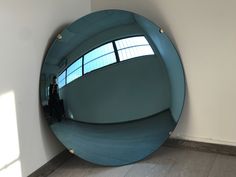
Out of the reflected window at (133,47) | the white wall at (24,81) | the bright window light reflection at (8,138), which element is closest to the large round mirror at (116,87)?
the reflected window at (133,47)

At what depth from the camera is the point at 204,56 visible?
209 centimetres

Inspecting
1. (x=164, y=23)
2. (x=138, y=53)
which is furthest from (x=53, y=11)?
(x=164, y=23)

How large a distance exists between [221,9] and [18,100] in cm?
122

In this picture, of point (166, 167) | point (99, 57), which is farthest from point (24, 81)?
point (166, 167)

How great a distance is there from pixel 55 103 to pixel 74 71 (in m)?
0.21

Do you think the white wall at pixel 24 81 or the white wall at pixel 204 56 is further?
the white wall at pixel 204 56

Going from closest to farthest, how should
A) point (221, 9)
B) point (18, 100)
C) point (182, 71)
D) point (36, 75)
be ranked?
point (18, 100)
point (36, 75)
point (221, 9)
point (182, 71)

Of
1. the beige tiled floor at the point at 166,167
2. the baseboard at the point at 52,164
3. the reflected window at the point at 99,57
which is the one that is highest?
the reflected window at the point at 99,57

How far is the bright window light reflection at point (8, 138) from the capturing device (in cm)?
165

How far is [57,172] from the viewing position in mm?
2006

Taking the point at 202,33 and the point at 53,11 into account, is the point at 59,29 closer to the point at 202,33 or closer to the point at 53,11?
the point at 53,11

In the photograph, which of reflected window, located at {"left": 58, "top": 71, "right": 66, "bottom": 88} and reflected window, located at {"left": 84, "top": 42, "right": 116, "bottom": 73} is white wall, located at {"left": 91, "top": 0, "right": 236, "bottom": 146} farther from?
reflected window, located at {"left": 58, "top": 71, "right": 66, "bottom": 88}

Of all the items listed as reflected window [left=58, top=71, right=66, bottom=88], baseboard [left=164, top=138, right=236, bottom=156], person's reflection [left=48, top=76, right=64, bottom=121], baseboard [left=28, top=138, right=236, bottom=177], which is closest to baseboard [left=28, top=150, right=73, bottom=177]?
baseboard [left=28, top=138, right=236, bottom=177]

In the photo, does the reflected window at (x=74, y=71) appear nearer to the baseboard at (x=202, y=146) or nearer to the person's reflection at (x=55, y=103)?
the person's reflection at (x=55, y=103)
